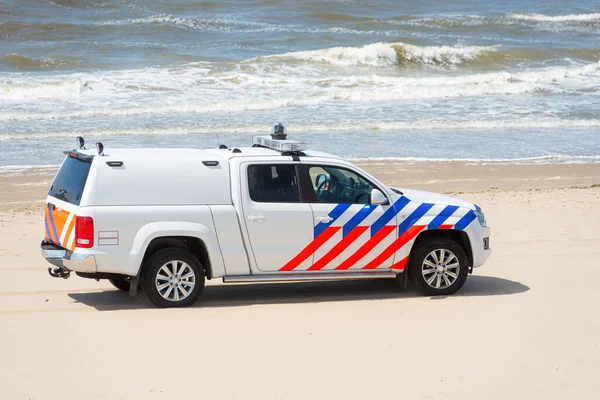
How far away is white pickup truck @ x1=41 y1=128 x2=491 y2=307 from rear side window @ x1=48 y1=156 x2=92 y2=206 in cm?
1

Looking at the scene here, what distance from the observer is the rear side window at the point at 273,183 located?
8992mm

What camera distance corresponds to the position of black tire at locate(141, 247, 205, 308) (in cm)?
870

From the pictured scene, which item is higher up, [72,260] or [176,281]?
[72,260]

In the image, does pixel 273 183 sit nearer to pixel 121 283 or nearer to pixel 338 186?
pixel 338 186

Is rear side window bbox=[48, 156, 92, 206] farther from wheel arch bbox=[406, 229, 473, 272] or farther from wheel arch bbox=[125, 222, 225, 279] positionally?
wheel arch bbox=[406, 229, 473, 272]

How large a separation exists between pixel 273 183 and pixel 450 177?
29.4 feet

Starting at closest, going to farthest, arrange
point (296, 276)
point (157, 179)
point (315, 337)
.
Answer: point (315, 337) < point (157, 179) < point (296, 276)

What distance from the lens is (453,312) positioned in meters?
8.77

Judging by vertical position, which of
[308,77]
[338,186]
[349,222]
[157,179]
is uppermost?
[308,77]

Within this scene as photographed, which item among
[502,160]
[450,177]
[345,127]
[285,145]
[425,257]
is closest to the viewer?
[285,145]

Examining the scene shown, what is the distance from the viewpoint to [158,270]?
8.70 metres

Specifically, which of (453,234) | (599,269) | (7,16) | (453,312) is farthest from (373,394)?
(7,16)

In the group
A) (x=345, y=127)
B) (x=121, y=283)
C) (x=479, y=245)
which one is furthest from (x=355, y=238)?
(x=345, y=127)

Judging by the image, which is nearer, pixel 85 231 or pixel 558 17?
pixel 85 231
